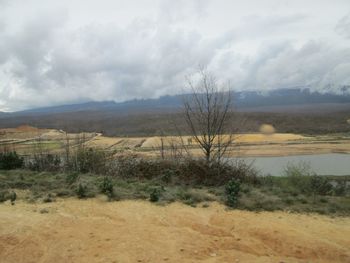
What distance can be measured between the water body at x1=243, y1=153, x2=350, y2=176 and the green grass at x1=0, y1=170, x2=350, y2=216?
2599cm

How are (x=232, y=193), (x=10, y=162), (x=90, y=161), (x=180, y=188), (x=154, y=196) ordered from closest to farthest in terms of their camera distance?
(x=154, y=196), (x=232, y=193), (x=180, y=188), (x=90, y=161), (x=10, y=162)

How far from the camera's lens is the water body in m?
39.2

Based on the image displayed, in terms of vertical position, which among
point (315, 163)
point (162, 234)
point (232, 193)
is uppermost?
point (232, 193)

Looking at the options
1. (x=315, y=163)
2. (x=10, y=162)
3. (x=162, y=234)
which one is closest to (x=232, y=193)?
(x=162, y=234)

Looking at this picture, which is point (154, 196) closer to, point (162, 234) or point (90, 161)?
point (162, 234)

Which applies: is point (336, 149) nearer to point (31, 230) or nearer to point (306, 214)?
point (306, 214)

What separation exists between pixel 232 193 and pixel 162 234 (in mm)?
3162

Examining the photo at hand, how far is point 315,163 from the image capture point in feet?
149

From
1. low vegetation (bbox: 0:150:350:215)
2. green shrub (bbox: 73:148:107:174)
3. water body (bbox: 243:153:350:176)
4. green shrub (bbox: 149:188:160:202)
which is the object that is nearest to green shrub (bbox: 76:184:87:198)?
low vegetation (bbox: 0:150:350:215)

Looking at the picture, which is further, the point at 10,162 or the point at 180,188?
the point at 10,162

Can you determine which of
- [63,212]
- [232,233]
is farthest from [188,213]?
[63,212]

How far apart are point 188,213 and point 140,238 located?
191 centimetres

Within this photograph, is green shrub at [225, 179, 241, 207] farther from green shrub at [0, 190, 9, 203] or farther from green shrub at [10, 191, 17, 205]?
green shrub at [0, 190, 9, 203]

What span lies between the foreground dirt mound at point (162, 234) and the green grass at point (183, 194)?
50 cm
